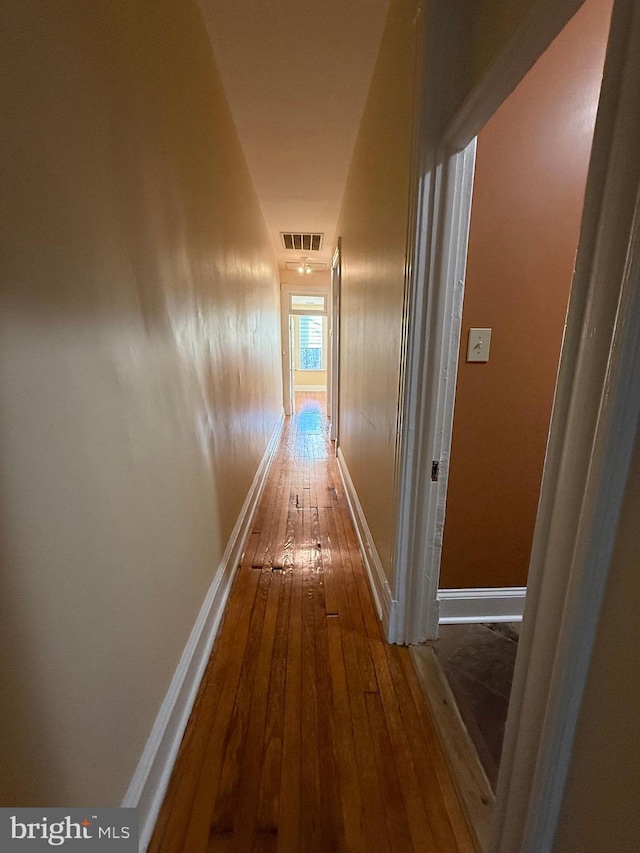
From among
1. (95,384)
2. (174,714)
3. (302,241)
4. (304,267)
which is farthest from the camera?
(304,267)

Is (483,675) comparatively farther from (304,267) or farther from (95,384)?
(304,267)

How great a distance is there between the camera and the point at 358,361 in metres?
2.49

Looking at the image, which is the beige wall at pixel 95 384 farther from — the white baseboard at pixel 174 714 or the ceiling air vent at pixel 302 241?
the ceiling air vent at pixel 302 241

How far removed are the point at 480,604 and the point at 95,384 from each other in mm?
1725

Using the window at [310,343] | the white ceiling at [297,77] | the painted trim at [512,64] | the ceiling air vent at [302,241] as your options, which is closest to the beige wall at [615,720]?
the painted trim at [512,64]

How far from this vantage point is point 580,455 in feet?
1.70

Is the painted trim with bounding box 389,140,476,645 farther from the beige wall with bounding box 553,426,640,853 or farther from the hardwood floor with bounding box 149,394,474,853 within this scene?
the beige wall with bounding box 553,426,640,853

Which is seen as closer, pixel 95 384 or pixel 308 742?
pixel 95 384

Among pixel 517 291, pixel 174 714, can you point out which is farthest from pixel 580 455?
pixel 174 714

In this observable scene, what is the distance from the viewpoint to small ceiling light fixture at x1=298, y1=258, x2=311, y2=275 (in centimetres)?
538

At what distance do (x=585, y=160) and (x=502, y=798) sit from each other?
6.17 feet

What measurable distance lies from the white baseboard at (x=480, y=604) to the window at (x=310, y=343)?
26.5ft

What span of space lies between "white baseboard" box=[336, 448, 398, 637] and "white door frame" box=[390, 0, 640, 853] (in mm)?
734

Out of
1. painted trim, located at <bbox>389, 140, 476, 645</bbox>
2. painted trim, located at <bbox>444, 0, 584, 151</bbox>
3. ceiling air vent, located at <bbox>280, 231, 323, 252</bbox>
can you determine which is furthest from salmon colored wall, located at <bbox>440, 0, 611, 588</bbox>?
ceiling air vent, located at <bbox>280, 231, 323, 252</bbox>
